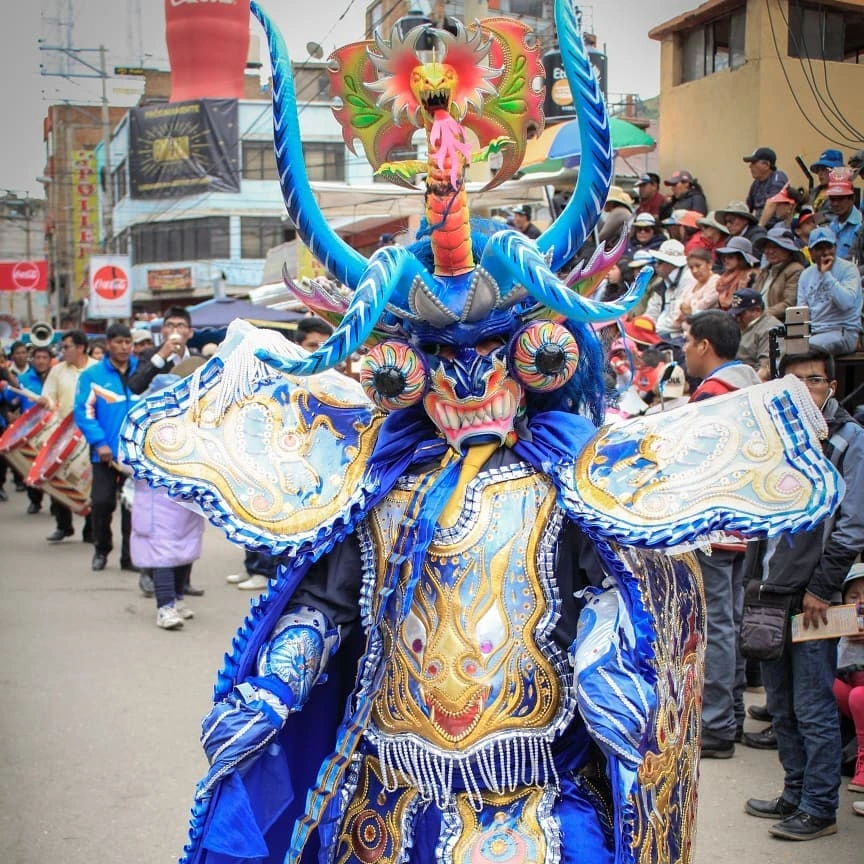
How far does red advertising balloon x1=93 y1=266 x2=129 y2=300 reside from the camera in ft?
76.6

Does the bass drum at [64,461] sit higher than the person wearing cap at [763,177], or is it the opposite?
the person wearing cap at [763,177]

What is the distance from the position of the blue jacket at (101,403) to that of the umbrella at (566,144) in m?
4.09

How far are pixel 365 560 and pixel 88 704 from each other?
4.00 m

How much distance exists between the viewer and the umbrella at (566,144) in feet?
33.3

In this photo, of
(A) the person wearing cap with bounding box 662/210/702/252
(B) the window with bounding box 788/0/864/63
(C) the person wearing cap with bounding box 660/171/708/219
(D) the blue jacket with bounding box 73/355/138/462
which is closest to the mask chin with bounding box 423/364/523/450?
(B) the window with bounding box 788/0/864/63

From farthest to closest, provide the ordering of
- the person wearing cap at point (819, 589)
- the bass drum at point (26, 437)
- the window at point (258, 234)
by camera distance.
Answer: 1. the window at point (258, 234)
2. the bass drum at point (26, 437)
3. the person wearing cap at point (819, 589)

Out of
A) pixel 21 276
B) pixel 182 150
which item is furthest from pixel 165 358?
pixel 182 150

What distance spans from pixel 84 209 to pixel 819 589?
37.7 m

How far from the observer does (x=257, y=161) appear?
38.7m

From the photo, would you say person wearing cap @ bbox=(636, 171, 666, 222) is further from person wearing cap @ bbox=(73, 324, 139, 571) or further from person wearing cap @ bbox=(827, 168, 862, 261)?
person wearing cap @ bbox=(73, 324, 139, 571)

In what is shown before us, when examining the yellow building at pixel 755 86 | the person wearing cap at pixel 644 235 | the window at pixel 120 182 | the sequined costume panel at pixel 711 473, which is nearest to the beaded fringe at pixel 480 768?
the sequined costume panel at pixel 711 473

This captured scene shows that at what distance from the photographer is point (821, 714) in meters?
4.21

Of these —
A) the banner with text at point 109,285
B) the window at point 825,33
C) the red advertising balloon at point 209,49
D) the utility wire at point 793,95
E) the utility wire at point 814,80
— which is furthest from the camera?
the banner with text at point 109,285

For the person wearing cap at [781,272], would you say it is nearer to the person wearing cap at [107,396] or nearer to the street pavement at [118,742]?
the street pavement at [118,742]
